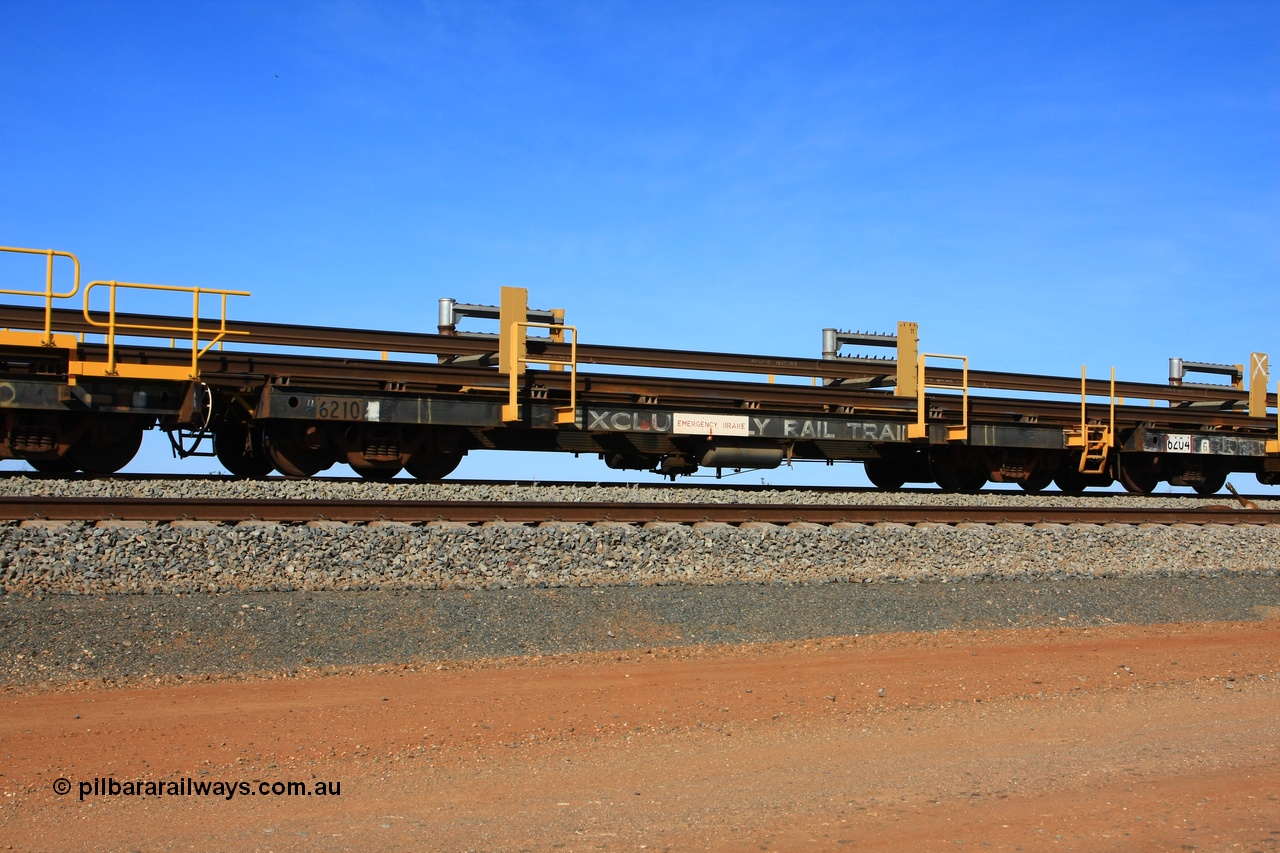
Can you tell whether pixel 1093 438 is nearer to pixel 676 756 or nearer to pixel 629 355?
pixel 629 355

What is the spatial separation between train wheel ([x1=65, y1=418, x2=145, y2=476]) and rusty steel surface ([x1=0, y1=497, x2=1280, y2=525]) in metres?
2.90

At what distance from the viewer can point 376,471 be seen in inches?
523

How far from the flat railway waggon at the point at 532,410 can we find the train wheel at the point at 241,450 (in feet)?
0.09

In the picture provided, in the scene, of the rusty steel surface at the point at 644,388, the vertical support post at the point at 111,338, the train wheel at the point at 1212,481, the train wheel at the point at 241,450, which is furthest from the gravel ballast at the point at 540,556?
the train wheel at the point at 1212,481

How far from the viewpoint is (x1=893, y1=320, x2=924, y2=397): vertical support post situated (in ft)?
53.1

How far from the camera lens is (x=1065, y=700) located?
250 inches

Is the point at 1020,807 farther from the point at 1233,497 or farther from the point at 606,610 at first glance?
the point at 1233,497

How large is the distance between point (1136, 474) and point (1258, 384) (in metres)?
3.91

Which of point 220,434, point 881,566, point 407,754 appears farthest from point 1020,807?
point 220,434

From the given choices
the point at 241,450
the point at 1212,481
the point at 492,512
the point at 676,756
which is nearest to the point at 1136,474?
the point at 1212,481

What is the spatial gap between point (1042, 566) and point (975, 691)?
4.77m

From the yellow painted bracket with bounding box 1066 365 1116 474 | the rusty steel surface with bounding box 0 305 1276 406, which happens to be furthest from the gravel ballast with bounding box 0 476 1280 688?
the yellow painted bracket with bounding box 1066 365 1116 474

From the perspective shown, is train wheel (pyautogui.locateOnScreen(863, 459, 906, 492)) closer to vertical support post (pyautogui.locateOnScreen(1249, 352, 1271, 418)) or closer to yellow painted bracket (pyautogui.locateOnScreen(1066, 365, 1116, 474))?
yellow painted bracket (pyautogui.locateOnScreen(1066, 365, 1116, 474))

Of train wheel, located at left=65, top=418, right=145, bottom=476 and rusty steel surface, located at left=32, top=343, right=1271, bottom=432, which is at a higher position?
rusty steel surface, located at left=32, top=343, right=1271, bottom=432
